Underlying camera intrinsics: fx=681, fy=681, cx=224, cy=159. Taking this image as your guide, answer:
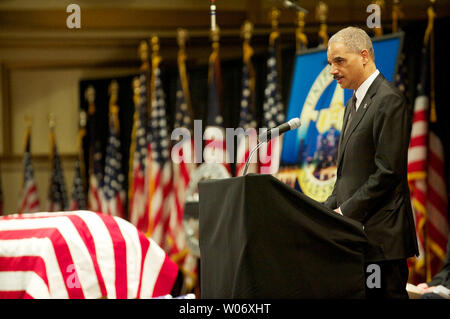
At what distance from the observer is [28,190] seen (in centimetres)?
762

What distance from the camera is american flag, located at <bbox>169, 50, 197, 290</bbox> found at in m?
6.67

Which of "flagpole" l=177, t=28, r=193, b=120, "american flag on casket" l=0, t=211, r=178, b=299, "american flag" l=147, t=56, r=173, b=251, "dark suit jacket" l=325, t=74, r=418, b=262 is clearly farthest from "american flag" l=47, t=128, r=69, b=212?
"dark suit jacket" l=325, t=74, r=418, b=262

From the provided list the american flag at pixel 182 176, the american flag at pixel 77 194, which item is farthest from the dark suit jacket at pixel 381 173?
the american flag at pixel 77 194

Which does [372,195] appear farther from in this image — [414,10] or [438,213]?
[414,10]

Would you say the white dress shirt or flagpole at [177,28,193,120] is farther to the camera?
flagpole at [177,28,193,120]

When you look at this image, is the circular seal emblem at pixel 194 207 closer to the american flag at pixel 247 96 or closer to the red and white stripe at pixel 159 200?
the american flag at pixel 247 96

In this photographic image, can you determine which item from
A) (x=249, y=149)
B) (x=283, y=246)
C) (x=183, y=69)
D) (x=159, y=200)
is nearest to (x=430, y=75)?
(x=249, y=149)

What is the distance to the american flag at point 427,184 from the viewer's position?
17.0ft

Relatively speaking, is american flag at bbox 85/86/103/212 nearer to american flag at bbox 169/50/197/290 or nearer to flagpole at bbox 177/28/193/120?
american flag at bbox 169/50/197/290

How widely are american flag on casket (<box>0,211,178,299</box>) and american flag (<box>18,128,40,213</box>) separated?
4181 mm

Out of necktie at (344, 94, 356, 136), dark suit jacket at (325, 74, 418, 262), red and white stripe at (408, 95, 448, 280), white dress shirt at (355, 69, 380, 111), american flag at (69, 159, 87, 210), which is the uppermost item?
white dress shirt at (355, 69, 380, 111)

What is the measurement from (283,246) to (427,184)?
3.41 m
